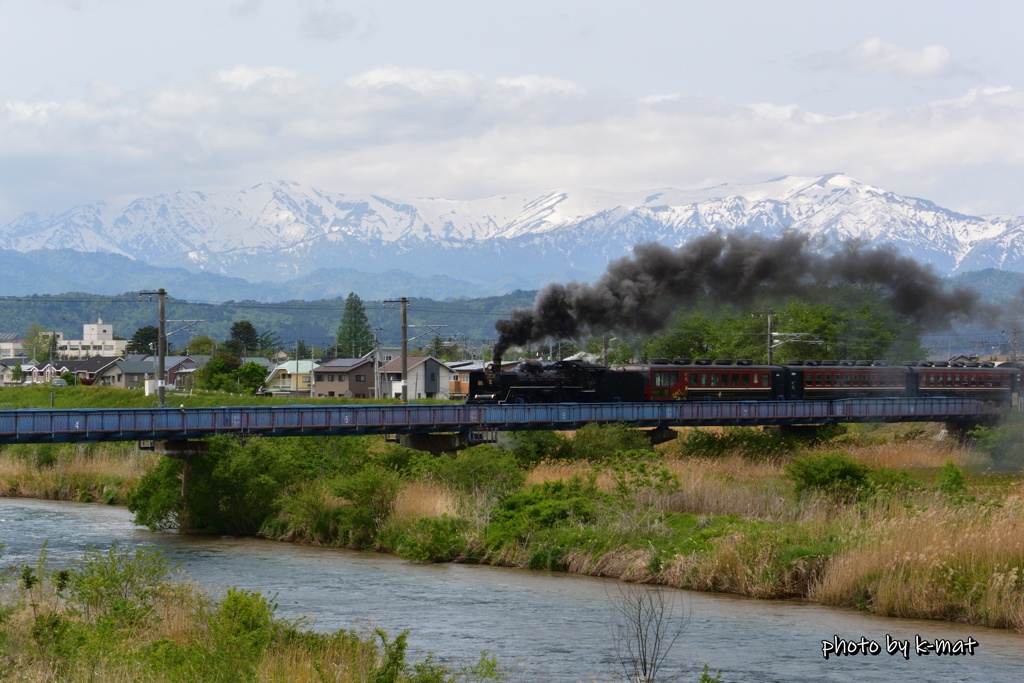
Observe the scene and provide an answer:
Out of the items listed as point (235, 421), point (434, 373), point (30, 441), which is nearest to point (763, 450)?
point (235, 421)

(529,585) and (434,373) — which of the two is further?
(434,373)

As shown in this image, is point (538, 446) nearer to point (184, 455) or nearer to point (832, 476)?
point (184, 455)

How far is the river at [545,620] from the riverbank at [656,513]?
885mm

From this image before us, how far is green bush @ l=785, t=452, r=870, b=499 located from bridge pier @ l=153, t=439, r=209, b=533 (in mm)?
24370

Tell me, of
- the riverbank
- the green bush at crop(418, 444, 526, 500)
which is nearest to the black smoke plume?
the riverbank

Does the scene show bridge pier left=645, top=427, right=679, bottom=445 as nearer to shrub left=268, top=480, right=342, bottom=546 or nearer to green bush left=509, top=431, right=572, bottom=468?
green bush left=509, top=431, right=572, bottom=468

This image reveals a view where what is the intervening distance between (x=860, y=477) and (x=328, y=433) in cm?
2355

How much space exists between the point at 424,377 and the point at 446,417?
93.8 metres

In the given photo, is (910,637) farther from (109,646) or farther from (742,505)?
(109,646)

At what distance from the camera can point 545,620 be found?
33281mm

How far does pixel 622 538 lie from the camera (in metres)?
41.0

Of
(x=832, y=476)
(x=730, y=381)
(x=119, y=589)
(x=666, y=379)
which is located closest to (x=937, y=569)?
(x=832, y=476)

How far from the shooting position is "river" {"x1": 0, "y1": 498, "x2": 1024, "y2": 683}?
28.0m

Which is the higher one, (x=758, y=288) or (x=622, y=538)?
(x=758, y=288)
